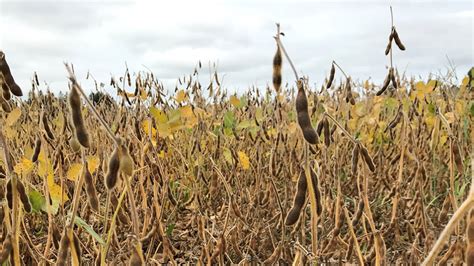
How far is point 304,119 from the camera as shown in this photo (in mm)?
756

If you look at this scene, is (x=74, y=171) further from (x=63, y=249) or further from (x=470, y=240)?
(x=470, y=240)

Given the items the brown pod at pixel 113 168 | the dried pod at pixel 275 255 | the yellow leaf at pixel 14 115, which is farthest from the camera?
the yellow leaf at pixel 14 115

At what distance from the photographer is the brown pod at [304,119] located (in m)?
0.75

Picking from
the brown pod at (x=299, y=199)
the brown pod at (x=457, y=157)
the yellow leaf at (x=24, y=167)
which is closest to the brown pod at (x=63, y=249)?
the brown pod at (x=299, y=199)

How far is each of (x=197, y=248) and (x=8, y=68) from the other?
0.98 m

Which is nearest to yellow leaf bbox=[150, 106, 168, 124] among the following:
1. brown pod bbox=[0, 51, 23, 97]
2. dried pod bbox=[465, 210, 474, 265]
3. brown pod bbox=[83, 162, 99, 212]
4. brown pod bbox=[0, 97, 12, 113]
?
brown pod bbox=[0, 97, 12, 113]

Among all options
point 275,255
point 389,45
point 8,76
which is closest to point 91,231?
point 8,76

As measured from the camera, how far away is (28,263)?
5.23 feet

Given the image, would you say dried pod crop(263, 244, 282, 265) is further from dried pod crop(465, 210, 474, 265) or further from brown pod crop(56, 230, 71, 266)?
dried pod crop(465, 210, 474, 265)

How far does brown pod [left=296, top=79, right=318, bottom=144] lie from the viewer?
2.45 feet

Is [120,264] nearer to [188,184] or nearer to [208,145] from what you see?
[188,184]

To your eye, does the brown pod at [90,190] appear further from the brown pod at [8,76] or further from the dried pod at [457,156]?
the dried pod at [457,156]

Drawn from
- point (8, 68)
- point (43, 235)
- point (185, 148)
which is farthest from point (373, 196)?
point (8, 68)

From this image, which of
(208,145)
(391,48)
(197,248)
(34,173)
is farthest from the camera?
(208,145)
